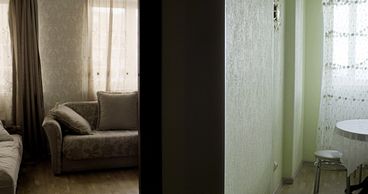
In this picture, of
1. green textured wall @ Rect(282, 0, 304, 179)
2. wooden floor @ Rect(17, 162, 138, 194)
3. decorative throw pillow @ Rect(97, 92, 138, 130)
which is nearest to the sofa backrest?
decorative throw pillow @ Rect(97, 92, 138, 130)

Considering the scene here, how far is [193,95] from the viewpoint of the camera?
226 centimetres

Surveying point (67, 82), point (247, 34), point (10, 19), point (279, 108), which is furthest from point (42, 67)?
point (247, 34)

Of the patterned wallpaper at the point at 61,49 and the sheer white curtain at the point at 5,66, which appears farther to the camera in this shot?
the patterned wallpaper at the point at 61,49

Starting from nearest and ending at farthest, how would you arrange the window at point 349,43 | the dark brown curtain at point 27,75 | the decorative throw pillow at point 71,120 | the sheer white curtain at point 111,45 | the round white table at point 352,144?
the round white table at point 352,144 < the window at point 349,43 < the decorative throw pillow at point 71,120 < the dark brown curtain at point 27,75 < the sheer white curtain at point 111,45

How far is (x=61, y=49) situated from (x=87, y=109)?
0.87m

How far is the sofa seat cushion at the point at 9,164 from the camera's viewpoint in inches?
130

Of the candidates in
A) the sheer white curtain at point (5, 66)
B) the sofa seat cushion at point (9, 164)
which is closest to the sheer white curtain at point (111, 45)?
the sheer white curtain at point (5, 66)

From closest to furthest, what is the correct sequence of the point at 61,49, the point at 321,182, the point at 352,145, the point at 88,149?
the point at 352,145, the point at 321,182, the point at 88,149, the point at 61,49

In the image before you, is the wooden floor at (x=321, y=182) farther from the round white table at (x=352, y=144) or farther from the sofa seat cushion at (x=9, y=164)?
the sofa seat cushion at (x=9, y=164)

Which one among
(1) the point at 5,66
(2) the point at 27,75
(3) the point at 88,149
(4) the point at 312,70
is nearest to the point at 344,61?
(4) the point at 312,70

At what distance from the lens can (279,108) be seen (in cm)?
379

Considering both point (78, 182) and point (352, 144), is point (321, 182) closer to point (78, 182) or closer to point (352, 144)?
point (352, 144)

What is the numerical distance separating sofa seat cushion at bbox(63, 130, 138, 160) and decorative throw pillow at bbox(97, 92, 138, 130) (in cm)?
27

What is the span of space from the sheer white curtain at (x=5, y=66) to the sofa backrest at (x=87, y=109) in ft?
2.34
